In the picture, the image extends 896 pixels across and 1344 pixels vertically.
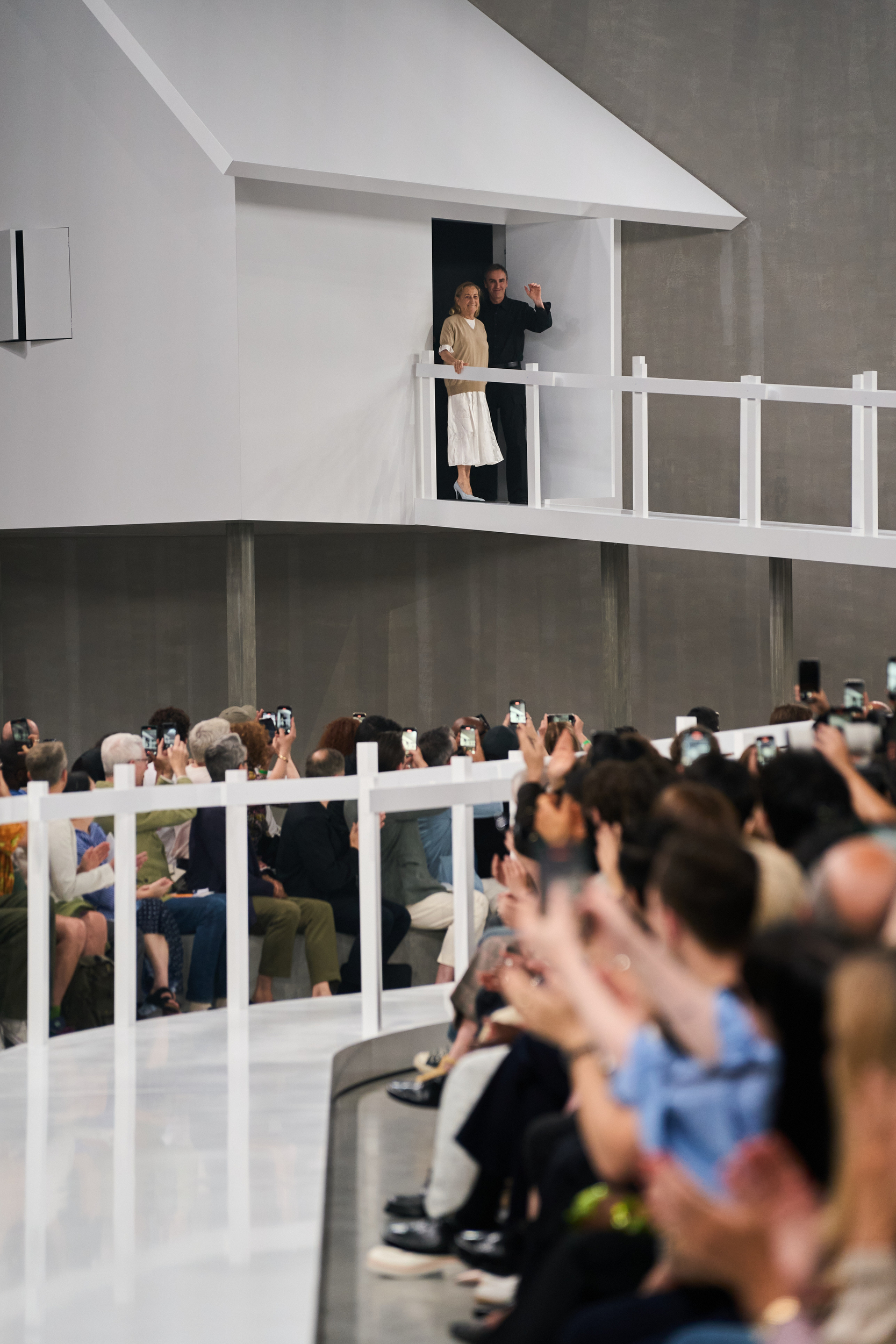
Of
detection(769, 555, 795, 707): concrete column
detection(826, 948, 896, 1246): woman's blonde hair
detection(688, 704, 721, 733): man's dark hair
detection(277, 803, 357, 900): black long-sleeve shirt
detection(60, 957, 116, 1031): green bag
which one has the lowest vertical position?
detection(60, 957, 116, 1031): green bag

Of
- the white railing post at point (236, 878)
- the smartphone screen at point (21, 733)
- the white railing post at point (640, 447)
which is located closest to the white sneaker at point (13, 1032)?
the white railing post at point (236, 878)

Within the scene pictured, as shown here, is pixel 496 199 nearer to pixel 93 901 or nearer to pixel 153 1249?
pixel 93 901

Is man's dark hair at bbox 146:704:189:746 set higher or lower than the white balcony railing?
lower

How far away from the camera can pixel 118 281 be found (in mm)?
11977

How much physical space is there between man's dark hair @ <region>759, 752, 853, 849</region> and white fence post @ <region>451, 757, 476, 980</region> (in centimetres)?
191

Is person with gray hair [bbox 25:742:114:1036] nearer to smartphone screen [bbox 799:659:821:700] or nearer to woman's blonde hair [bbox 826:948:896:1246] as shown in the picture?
smartphone screen [bbox 799:659:821:700]

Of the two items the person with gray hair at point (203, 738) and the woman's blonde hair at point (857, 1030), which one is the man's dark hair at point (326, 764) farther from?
the woman's blonde hair at point (857, 1030)

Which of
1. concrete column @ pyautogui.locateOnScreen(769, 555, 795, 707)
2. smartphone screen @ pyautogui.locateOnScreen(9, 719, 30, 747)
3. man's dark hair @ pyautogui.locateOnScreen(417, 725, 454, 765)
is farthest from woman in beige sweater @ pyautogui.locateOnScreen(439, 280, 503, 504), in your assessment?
smartphone screen @ pyautogui.locateOnScreen(9, 719, 30, 747)

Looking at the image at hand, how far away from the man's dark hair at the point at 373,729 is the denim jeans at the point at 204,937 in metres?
1.72

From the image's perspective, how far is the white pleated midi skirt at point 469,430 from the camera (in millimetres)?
12484

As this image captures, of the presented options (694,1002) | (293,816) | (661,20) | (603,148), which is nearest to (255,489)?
(603,148)

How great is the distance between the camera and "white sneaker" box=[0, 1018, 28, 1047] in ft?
18.9

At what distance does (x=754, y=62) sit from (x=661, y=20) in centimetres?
89

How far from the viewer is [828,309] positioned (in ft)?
42.4
